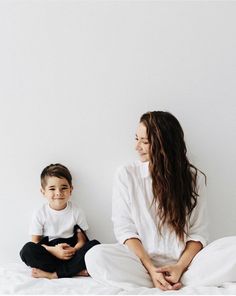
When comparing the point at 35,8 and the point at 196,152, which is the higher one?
the point at 35,8

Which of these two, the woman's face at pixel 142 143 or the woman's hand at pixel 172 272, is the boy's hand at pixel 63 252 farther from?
the woman's face at pixel 142 143

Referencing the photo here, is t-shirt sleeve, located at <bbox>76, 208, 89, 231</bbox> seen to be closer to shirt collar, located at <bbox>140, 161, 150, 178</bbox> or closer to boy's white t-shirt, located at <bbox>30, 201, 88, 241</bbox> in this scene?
boy's white t-shirt, located at <bbox>30, 201, 88, 241</bbox>

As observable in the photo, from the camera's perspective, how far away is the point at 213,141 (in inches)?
80.7

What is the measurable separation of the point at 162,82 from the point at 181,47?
0.61 ft

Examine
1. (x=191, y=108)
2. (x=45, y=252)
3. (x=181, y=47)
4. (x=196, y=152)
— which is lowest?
(x=45, y=252)

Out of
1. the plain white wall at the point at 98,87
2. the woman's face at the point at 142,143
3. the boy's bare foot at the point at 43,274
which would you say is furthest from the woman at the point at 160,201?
the boy's bare foot at the point at 43,274

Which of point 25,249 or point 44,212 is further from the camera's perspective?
point 44,212

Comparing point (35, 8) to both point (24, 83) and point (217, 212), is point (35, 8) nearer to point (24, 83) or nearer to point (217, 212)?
point (24, 83)

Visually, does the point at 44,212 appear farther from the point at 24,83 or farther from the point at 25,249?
the point at 24,83

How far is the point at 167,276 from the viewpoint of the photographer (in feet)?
5.54

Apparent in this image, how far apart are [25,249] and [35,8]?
1.08 m

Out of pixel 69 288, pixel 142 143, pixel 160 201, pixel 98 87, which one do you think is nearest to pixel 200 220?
pixel 160 201

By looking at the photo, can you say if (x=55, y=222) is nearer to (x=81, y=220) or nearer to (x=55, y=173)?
(x=81, y=220)

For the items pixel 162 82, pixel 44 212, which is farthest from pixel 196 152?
pixel 44 212
